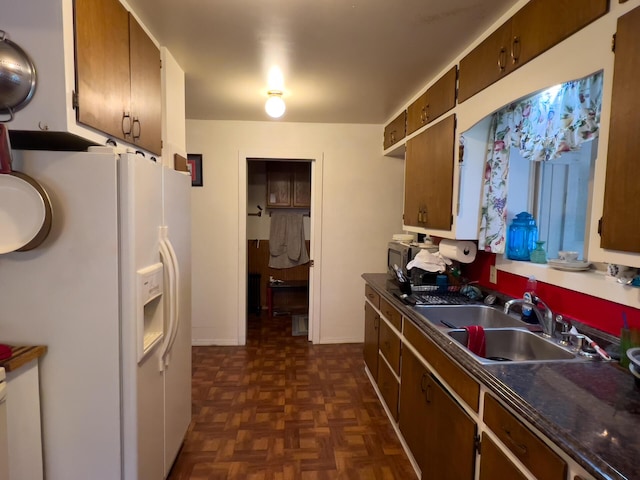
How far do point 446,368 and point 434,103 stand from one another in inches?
68.6

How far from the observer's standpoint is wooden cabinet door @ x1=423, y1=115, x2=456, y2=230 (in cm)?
215

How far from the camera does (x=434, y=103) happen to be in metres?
2.39

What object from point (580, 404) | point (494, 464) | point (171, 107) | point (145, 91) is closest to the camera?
point (580, 404)

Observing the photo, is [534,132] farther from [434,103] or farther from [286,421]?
[286,421]

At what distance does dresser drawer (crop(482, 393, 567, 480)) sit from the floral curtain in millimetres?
1080

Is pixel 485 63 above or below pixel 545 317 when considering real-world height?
above

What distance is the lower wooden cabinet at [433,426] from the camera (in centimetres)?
133

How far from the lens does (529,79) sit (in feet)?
4.80

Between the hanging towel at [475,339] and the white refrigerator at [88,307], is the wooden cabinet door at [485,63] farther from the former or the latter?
the white refrigerator at [88,307]

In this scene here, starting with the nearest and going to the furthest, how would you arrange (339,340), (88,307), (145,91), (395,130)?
1. (88,307)
2. (145,91)
3. (395,130)
4. (339,340)

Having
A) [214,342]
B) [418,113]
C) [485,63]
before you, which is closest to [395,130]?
[418,113]

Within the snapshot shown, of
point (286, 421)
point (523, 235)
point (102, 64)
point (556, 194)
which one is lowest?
point (286, 421)

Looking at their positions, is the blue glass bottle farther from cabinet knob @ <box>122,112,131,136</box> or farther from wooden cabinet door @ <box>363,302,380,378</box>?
cabinet knob @ <box>122,112,131,136</box>

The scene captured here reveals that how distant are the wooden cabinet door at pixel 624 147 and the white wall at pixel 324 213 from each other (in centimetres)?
270
